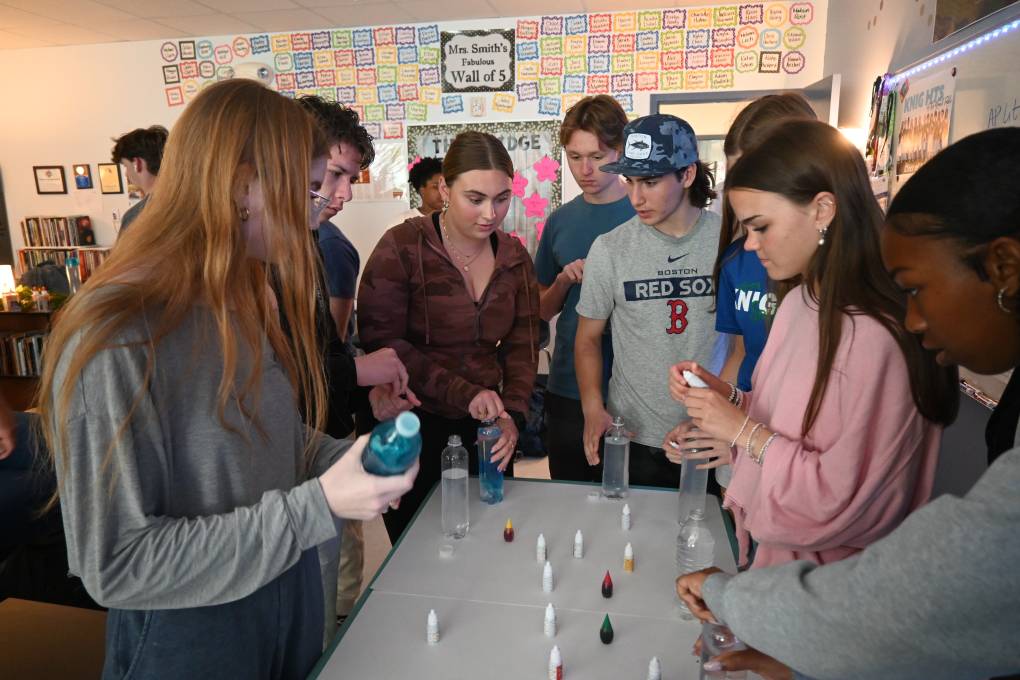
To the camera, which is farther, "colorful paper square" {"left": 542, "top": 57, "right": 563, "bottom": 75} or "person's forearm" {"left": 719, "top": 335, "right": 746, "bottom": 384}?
"colorful paper square" {"left": 542, "top": 57, "right": 563, "bottom": 75}

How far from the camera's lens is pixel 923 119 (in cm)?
238

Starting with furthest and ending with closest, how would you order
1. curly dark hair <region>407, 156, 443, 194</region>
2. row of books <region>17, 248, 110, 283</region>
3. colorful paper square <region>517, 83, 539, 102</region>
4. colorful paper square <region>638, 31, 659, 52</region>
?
row of books <region>17, 248, 110, 283</region>
colorful paper square <region>517, 83, 539, 102</region>
colorful paper square <region>638, 31, 659, 52</region>
curly dark hair <region>407, 156, 443, 194</region>

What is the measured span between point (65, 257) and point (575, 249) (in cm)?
543

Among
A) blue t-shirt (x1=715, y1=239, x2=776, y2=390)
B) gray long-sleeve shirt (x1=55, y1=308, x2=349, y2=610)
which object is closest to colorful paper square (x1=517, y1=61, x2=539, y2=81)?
blue t-shirt (x1=715, y1=239, x2=776, y2=390)

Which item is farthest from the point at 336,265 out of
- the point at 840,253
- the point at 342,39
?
the point at 342,39

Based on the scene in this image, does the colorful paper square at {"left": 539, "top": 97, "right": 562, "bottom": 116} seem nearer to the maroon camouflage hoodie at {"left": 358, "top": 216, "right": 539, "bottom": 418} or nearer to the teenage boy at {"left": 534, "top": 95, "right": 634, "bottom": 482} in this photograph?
the teenage boy at {"left": 534, "top": 95, "right": 634, "bottom": 482}

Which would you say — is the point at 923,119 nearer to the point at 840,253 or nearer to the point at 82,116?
the point at 840,253

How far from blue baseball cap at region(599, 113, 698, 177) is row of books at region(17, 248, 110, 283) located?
5.33 meters

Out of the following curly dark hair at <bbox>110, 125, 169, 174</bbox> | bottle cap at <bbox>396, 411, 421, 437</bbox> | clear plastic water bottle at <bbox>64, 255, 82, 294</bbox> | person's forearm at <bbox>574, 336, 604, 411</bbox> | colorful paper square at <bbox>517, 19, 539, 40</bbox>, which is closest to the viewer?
bottle cap at <bbox>396, 411, 421, 437</bbox>

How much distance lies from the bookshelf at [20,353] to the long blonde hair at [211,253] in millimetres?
4642

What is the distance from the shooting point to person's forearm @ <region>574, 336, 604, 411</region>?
Result: 195 centimetres

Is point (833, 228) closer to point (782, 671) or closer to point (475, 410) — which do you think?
point (782, 671)

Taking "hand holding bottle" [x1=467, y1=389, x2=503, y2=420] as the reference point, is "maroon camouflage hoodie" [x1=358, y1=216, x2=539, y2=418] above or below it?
above

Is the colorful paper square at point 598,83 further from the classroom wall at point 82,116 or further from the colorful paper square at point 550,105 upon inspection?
the classroom wall at point 82,116
